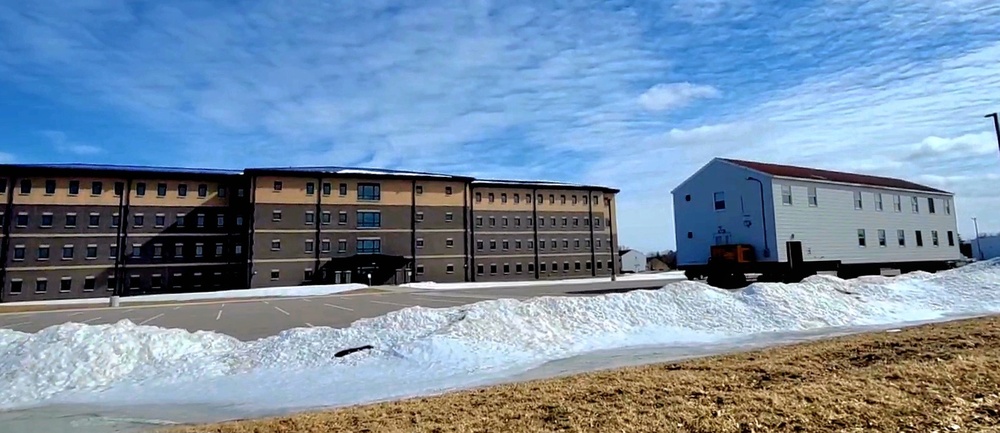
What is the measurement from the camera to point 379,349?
11.5 metres

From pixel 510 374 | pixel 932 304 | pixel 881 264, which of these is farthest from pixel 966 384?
pixel 881 264

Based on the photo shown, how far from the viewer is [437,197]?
62469mm

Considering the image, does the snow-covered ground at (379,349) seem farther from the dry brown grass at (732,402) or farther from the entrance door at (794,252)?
the entrance door at (794,252)

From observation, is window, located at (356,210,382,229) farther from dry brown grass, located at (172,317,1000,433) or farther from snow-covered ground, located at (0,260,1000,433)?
dry brown grass, located at (172,317,1000,433)

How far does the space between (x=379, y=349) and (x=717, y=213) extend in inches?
879

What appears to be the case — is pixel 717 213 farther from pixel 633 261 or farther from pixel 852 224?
pixel 633 261

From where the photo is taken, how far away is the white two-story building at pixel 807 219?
26.6m

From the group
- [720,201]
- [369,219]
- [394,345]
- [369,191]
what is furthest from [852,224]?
[369,191]

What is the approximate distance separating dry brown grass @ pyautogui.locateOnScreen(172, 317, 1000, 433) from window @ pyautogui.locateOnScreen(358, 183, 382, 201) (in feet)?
173

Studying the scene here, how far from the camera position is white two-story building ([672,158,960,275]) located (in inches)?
1048

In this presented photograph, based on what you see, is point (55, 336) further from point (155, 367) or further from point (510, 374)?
point (510, 374)

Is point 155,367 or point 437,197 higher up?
point 437,197

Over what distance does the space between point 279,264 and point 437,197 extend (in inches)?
693

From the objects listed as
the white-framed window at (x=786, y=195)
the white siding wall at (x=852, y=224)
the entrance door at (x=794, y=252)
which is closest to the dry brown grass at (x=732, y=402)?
the entrance door at (x=794, y=252)
